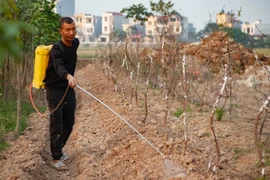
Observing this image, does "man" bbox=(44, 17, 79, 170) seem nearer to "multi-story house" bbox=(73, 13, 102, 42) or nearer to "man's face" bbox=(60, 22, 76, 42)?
"man's face" bbox=(60, 22, 76, 42)

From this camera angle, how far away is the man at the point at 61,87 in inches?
191

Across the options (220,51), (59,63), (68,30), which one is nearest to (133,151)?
(59,63)

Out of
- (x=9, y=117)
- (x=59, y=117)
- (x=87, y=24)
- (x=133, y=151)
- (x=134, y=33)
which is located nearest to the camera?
(x=59, y=117)

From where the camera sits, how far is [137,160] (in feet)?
16.5

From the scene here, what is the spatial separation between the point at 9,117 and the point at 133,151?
298 centimetres

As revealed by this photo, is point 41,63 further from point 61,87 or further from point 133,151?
point 133,151

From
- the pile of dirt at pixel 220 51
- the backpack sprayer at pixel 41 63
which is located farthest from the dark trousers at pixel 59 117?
the pile of dirt at pixel 220 51

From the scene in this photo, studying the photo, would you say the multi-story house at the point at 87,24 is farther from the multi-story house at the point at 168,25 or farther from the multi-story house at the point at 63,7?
the multi-story house at the point at 168,25

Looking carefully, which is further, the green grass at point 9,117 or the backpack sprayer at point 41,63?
the green grass at point 9,117

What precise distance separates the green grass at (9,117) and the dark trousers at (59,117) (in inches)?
32.9

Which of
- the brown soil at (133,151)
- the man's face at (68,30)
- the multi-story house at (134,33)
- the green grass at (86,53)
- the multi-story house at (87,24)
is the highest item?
the multi-story house at (87,24)

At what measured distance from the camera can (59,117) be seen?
5.07 meters

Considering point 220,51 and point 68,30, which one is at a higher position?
point 68,30

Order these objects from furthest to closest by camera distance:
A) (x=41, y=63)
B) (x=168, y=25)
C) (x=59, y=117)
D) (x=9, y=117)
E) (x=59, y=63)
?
1. (x=168, y=25)
2. (x=9, y=117)
3. (x=59, y=117)
4. (x=41, y=63)
5. (x=59, y=63)
